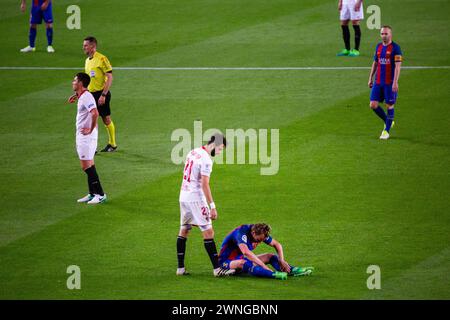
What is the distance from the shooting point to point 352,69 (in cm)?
2520

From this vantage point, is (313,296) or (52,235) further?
(52,235)

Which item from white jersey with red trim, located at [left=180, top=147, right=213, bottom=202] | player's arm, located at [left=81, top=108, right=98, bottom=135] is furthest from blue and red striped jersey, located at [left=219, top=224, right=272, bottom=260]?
player's arm, located at [left=81, top=108, right=98, bottom=135]

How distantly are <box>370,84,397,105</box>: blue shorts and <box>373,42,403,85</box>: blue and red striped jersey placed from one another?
0.32 ft

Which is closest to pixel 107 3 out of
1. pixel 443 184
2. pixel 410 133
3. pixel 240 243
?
pixel 410 133

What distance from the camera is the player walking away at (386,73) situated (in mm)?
19188

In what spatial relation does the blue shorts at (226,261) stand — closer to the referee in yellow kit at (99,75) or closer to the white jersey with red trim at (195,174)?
the white jersey with red trim at (195,174)

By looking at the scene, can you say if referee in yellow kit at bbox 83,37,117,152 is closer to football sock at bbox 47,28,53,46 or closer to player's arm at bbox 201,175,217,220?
player's arm at bbox 201,175,217,220

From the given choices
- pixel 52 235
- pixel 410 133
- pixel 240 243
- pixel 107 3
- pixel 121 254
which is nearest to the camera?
pixel 240 243

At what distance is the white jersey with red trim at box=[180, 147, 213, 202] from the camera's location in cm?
1259

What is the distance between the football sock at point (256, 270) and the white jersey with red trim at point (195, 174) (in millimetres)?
1180

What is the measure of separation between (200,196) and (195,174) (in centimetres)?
34

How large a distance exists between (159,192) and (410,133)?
6.67 meters

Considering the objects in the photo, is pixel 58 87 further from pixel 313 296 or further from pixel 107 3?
pixel 313 296

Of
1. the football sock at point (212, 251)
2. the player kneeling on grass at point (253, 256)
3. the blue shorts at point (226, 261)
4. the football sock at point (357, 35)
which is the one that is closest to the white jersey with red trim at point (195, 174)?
the football sock at point (212, 251)
